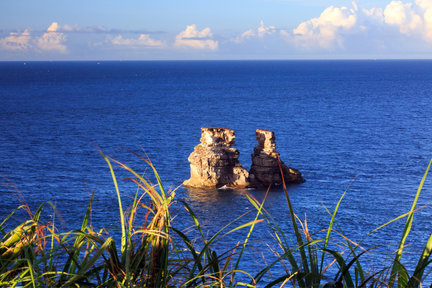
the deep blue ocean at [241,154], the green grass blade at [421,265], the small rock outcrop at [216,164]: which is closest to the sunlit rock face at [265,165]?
the small rock outcrop at [216,164]

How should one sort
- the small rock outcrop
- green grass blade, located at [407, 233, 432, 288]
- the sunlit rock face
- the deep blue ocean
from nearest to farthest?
green grass blade, located at [407, 233, 432, 288] < the deep blue ocean < the small rock outcrop < the sunlit rock face

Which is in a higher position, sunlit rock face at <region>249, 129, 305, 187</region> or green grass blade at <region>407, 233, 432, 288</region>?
green grass blade at <region>407, 233, 432, 288</region>

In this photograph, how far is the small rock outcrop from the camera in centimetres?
7688

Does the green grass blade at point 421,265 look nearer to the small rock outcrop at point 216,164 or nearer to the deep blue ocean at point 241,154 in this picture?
the deep blue ocean at point 241,154

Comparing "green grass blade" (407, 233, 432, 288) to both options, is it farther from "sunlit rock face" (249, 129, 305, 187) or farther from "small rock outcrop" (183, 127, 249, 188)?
"sunlit rock face" (249, 129, 305, 187)

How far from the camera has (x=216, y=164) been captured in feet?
253

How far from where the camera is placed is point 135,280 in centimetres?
426

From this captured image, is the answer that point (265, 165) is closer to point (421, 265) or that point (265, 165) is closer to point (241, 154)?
point (241, 154)

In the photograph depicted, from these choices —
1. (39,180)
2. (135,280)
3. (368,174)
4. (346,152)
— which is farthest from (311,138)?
(135,280)

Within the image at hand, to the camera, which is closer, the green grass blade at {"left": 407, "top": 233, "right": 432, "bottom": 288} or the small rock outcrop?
the green grass blade at {"left": 407, "top": 233, "right": 432, "bottom": 288}

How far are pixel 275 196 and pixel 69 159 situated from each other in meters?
39.4

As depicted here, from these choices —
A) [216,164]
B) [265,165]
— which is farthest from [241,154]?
[216,164]

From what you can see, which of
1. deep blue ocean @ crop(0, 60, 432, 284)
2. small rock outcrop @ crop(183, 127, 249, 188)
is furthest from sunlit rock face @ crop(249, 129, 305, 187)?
deep blue ocean @ crop(0, 60, 432, 284)

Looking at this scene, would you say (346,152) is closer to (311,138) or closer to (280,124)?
(311,138)
